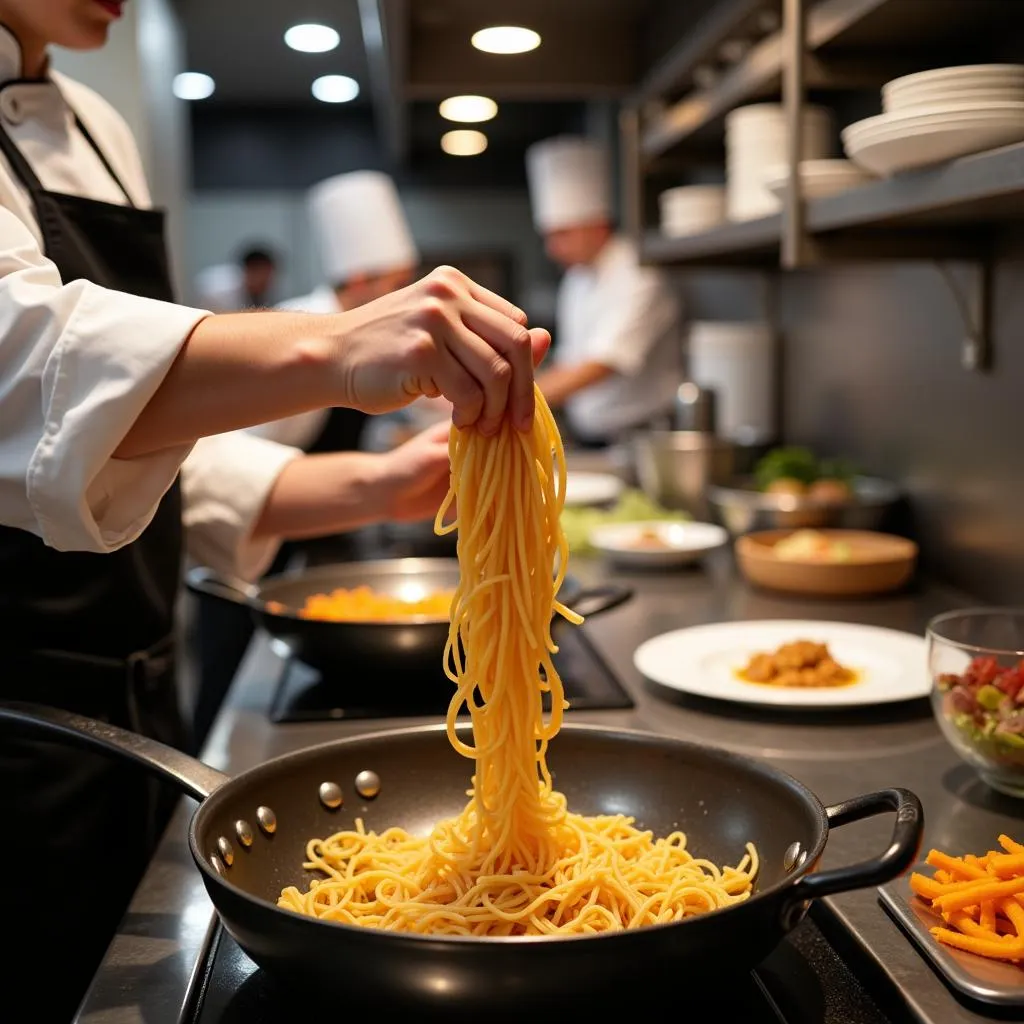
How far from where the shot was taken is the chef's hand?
5.41 feet

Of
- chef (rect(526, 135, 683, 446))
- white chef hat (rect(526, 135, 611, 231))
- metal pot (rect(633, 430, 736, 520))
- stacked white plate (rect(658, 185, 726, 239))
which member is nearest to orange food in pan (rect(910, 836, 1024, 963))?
metal pot (rect(633, 430, 736, 520))

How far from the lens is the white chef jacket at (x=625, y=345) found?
4445mm

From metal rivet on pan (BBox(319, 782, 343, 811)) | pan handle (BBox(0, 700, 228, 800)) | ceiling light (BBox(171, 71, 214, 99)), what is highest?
ceiling light (BBox(171, 71, 214, 99))

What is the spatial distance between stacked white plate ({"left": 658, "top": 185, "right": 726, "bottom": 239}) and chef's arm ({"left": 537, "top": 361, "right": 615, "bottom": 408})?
1217 millimetres

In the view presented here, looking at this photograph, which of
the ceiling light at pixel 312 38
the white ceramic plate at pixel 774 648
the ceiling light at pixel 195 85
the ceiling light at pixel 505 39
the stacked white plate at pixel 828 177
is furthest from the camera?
the ceiling light at pixel 195 85

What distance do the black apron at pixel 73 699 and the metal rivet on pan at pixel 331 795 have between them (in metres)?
0.44

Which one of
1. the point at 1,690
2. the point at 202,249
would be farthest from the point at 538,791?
the point at 202,249

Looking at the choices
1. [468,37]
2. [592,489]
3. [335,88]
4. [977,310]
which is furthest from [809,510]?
[335,88]

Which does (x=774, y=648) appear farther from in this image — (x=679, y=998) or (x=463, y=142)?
(x=463, y=142)

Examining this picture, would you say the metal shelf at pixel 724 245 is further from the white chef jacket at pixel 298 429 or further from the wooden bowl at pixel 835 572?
the white chef jacket at pixel 298 429

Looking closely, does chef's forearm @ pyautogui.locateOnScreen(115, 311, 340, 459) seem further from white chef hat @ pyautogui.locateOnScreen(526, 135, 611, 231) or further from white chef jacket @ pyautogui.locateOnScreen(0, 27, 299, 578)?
white chef hat @ pyautogui.locateOnScreen(526, 135, 611, 231)

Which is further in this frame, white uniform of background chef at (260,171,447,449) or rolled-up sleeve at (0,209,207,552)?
white uniform of background chef at (260,171,447,449)

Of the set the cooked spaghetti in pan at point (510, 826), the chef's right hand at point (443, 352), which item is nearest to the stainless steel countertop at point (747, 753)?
the cooked spaghetti in pan at point (510, 826)

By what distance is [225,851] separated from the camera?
961 mm
